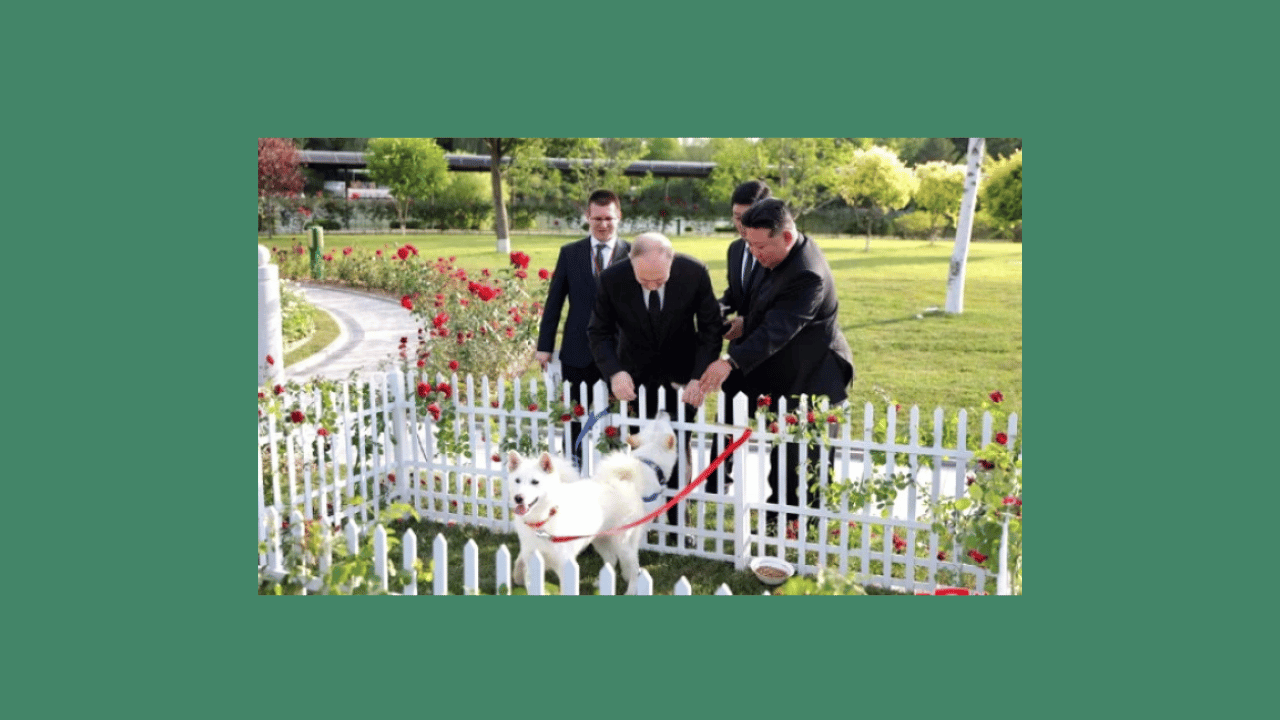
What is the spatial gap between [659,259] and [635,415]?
3.04 ft

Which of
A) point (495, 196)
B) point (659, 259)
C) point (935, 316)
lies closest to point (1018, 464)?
point (659, 259)

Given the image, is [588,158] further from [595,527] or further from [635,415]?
[595,527]

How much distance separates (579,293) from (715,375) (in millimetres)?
1146

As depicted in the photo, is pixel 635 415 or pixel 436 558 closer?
pixel 436 558

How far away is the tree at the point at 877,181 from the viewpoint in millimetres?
5879

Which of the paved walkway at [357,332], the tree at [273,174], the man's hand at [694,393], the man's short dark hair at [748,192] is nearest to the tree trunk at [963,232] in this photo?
the man's short dark hair at [748,192]

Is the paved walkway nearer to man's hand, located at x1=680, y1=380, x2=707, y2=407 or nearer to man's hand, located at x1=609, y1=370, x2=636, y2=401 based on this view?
man's hand, located at x1=609, y1=370, x2=636, y2=401

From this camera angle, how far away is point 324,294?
7848 mm

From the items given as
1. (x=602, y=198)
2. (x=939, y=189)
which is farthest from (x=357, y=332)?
(x=939, y=189)

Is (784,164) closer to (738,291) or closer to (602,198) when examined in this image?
(738,291)

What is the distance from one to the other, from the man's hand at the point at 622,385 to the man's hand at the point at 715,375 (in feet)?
1.26

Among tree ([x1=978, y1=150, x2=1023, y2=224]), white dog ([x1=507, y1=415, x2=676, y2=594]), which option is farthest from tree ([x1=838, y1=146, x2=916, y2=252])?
white dog ([x1=507, y1=415, x2=676, y2=594])

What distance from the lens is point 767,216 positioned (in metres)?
4.30

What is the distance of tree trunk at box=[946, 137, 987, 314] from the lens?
21.0 ft
